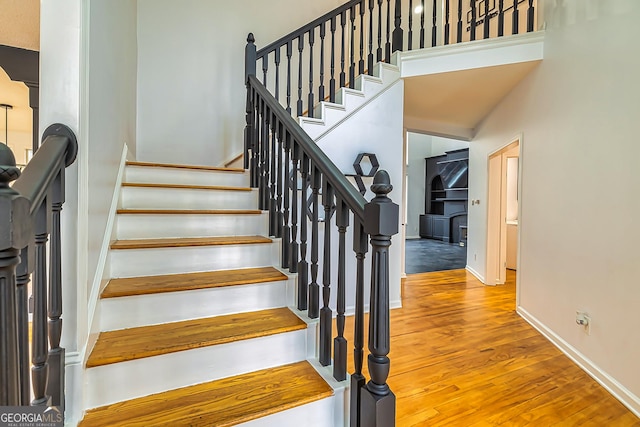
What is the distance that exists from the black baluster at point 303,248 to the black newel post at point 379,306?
52 cm

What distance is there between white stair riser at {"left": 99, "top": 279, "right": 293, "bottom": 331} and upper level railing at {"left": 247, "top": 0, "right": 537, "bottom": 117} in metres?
1.53

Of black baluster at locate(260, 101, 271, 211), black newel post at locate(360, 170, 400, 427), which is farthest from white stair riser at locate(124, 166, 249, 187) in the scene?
black newel post at locate(360, 170, 400, 427)

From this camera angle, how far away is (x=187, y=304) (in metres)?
1.47

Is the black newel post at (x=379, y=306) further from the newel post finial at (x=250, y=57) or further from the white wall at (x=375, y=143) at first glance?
the newel post finial at (x=250, y=57)

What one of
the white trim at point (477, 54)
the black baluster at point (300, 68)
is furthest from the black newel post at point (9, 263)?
the white trim at point (477, 54)

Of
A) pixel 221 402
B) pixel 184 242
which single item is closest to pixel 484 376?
pixel 221 402

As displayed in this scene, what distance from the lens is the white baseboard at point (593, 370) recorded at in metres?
1.69

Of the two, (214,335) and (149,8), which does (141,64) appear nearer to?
(149,8)

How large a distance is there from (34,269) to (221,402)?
0.76 m

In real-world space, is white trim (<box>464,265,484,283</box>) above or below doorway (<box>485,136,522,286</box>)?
below

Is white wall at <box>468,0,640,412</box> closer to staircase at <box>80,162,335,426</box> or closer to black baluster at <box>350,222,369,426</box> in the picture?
black baluster at <box>350,222,369,426</box>

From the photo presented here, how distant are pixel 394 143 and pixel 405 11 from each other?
3061 millimetres

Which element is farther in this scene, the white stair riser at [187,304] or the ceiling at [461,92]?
the ceiling at [461,92]

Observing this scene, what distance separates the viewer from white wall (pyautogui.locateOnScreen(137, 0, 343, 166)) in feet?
10.4
